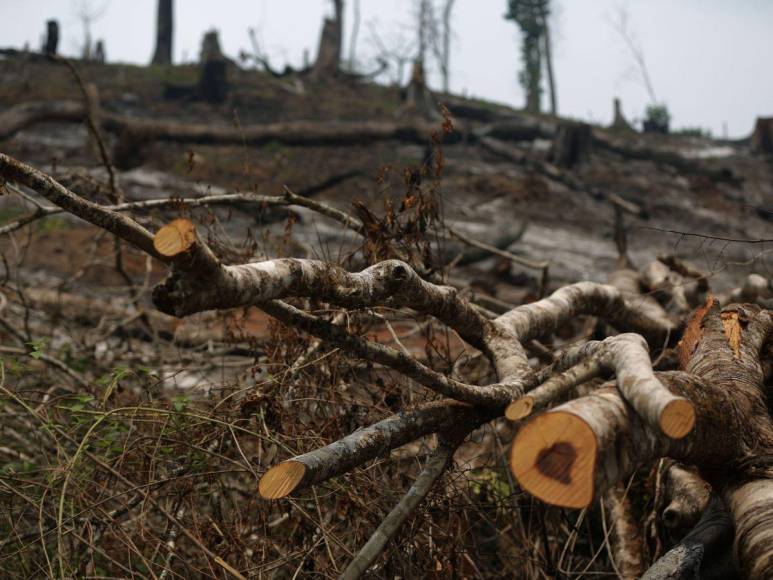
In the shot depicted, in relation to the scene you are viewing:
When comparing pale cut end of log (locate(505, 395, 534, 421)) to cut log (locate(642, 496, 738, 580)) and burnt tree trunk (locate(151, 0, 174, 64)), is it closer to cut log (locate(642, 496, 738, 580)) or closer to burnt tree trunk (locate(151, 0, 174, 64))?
cut log (locate(642, 496, 738, 580))

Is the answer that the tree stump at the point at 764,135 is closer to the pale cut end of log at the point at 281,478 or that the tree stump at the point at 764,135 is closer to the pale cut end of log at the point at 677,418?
the pale cut end of log at the point at 677,418

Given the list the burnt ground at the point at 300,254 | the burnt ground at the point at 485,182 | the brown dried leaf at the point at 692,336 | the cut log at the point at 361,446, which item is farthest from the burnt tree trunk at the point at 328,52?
the cut log at the point at 361,446

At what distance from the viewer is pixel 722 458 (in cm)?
225

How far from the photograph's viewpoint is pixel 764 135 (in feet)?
56.4

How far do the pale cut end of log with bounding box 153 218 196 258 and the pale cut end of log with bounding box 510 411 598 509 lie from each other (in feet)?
2.87

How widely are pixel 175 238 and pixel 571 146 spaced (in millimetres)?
13655

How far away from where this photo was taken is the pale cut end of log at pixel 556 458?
1646mm

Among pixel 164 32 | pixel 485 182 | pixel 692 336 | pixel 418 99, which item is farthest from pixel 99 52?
pixel 692 336

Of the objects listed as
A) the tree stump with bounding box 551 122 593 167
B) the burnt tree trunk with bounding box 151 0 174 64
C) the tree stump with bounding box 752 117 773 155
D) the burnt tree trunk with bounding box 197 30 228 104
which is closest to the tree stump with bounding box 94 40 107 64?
the burnt tree trunk with bounding box 151 0 174 64

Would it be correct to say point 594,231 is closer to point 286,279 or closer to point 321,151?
point 321,151

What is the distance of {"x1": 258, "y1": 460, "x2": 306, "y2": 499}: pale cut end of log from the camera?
1942 millimetres

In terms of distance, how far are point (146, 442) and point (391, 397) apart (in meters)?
1.02

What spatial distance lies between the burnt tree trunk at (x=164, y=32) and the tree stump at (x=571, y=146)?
18092 mm

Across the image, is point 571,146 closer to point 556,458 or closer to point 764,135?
point 764,135
